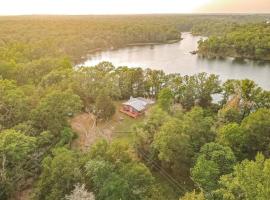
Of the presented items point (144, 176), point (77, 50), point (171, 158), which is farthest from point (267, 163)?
point (77, 50)

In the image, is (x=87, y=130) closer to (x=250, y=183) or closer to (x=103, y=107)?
(x=103, y=107)

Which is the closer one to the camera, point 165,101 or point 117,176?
point 117,176

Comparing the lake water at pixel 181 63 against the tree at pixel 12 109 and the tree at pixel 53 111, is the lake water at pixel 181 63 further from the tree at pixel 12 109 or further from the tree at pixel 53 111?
the tree at pixel 12 109

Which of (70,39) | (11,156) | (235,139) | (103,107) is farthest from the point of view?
(70,39)

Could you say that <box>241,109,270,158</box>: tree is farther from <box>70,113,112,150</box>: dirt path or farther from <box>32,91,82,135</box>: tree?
<box>32,91,82,135</box>: tree

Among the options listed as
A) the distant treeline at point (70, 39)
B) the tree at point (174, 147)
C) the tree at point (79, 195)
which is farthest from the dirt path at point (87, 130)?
the distant treeline at point (70, 39)

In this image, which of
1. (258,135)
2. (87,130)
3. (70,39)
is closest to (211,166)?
(258,135)
